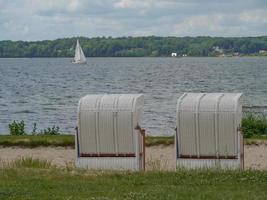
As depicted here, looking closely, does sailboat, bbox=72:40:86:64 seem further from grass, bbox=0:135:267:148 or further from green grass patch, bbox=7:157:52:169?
green grass patch, bbox=7:157:52:169

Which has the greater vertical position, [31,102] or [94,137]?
[94,137]

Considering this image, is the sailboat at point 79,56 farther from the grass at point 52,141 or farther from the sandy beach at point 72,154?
the sandy beach at point 72,154

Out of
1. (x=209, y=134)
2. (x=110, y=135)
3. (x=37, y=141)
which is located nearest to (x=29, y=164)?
(x=110, y=135)

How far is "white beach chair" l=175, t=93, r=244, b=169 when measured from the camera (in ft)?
45.8

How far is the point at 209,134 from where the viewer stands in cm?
1402

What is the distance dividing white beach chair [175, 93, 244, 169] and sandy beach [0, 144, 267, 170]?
3.04 metres

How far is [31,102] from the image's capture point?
51.1 m

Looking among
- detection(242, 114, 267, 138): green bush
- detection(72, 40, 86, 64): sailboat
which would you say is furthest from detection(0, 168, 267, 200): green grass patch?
detection(72, 40, 86, 64): sailboat

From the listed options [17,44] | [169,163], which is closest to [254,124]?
[169,163]

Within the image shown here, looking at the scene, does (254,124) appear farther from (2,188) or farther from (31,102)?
(31,102)

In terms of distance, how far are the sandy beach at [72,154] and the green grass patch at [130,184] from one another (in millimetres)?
4923

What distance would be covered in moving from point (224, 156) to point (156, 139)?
7.07 metres

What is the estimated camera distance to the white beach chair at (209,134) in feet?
45.8

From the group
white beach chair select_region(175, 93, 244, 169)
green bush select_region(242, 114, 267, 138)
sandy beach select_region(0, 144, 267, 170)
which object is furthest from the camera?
green bush select_region(242, 114, 267, 138)
